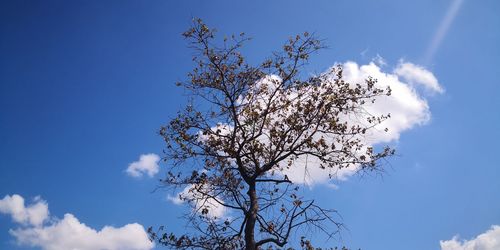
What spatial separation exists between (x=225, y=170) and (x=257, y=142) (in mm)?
1449

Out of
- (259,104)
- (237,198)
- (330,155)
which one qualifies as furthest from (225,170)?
(330,155)

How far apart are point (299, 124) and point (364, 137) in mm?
2168

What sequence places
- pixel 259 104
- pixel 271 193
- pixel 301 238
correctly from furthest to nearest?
pixel 259 104 < pixel 271 193 < pixel 301 238

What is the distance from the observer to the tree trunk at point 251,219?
475 inches

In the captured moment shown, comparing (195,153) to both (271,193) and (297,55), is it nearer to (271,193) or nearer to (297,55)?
(271,193)

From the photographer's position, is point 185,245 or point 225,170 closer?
point 185,245

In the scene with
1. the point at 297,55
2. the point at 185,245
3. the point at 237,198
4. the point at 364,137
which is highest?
the point at 297,55

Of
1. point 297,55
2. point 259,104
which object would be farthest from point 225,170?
point 297,55

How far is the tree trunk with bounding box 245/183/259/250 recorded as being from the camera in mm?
12070

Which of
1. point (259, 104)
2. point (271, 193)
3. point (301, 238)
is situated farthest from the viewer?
point (259, 104)

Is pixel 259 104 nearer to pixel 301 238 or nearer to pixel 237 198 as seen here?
pixel 237 198

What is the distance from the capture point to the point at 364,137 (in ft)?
46.0

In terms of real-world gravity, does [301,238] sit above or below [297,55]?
below

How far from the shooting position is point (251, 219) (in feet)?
40.9
